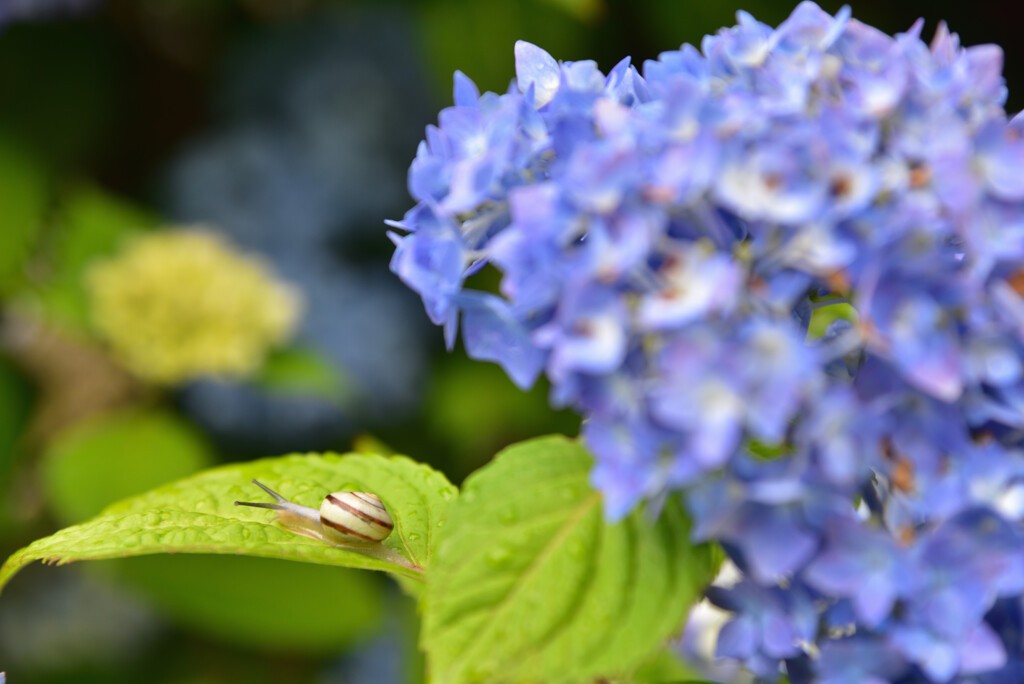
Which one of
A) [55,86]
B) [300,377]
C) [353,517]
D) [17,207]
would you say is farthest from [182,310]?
[353,517]

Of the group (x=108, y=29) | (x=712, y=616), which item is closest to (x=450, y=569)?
(x=712, y=616)

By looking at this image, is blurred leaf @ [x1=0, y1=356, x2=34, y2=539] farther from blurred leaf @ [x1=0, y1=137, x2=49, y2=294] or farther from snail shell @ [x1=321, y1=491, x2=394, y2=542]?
snail shell @ [x1=321, y1=491, x2=394, y2=542]

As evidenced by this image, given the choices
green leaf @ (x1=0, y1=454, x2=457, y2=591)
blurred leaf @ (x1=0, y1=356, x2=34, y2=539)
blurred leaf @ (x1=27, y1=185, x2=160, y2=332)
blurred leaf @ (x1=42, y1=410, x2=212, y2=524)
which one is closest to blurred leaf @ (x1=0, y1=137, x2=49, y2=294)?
blurred leaf @ (x1=27, y1=185, x2=160, y2=332)

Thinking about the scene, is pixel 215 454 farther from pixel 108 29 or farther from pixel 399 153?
pixel 108 29

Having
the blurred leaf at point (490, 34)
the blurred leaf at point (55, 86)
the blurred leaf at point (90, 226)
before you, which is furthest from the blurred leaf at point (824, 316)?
the blurred leaf at point (55, 86)

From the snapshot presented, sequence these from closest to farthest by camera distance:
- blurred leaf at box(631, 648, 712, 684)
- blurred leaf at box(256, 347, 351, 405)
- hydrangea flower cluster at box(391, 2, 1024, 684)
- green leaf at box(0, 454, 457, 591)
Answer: hydrangea flower cluster at box(391, 2, 1024, 684) < green leaf at box(0, 454, 457, 591) < blurred leaf at box(631, 648, 712, 684) < blurred leaf at box(256, 347, 351, 405)

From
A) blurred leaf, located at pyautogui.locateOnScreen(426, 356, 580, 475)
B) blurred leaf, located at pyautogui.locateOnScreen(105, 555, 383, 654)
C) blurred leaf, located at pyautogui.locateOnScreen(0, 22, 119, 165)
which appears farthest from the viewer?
blurred leaf, located at pyautogui.locateOnScreen(426, 356, 580, 475)
